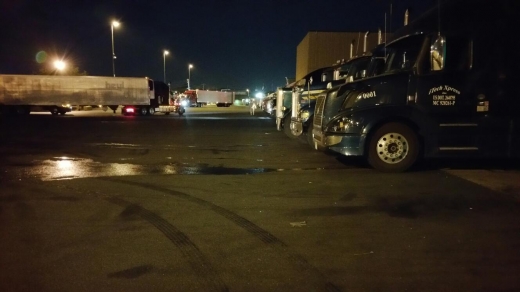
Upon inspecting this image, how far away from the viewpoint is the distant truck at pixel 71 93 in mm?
45531

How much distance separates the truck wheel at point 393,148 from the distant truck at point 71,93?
38648mm

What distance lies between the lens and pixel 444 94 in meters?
10.5

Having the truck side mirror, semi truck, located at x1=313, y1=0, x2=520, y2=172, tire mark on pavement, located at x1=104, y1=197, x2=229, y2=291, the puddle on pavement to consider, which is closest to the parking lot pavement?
semi truck, located at x1=313, y1=0, x2=520, y2=172

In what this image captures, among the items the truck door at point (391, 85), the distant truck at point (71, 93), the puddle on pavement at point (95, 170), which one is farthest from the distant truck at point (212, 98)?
the truck door at point (391, 85)

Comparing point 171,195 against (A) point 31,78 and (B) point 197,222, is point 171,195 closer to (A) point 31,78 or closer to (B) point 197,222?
(B) point 197,222

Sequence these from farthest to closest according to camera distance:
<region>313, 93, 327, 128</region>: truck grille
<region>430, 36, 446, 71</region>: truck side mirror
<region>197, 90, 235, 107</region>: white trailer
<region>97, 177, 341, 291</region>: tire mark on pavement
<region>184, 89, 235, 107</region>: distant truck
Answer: <region>197, 90, 235, 107</region>: white trailer < <region>184, 89, 235, 107</region>: distant truck < <region>313, 93, 327, 128</region>: truck grille < <region>430, 36, 446, 71</region>: truck side mirror < <region>97, 177, 341, 291</region>: tire mark on pavement

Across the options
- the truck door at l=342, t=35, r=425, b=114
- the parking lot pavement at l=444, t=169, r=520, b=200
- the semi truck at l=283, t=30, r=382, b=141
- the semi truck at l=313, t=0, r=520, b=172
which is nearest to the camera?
the parking lot pavement at l=444, t=169, r=520, b=200

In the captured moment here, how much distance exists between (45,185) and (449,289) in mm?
7549

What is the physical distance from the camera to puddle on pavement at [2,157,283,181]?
10.9 metres

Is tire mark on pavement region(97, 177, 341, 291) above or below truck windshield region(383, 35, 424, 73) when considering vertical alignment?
below

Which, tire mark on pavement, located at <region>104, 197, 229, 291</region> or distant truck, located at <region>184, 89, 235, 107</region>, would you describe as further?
distant truck, located at <region>184, 89, 235, 107</region>

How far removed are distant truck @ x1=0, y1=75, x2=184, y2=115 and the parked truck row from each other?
38672 mm

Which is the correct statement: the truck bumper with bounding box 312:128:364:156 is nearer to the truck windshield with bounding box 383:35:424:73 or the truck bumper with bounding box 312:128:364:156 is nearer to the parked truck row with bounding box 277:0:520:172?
the parked truck row with bounding box 277:0:520:172

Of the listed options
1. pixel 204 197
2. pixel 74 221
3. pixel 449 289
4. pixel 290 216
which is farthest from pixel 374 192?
pixel 74 221
